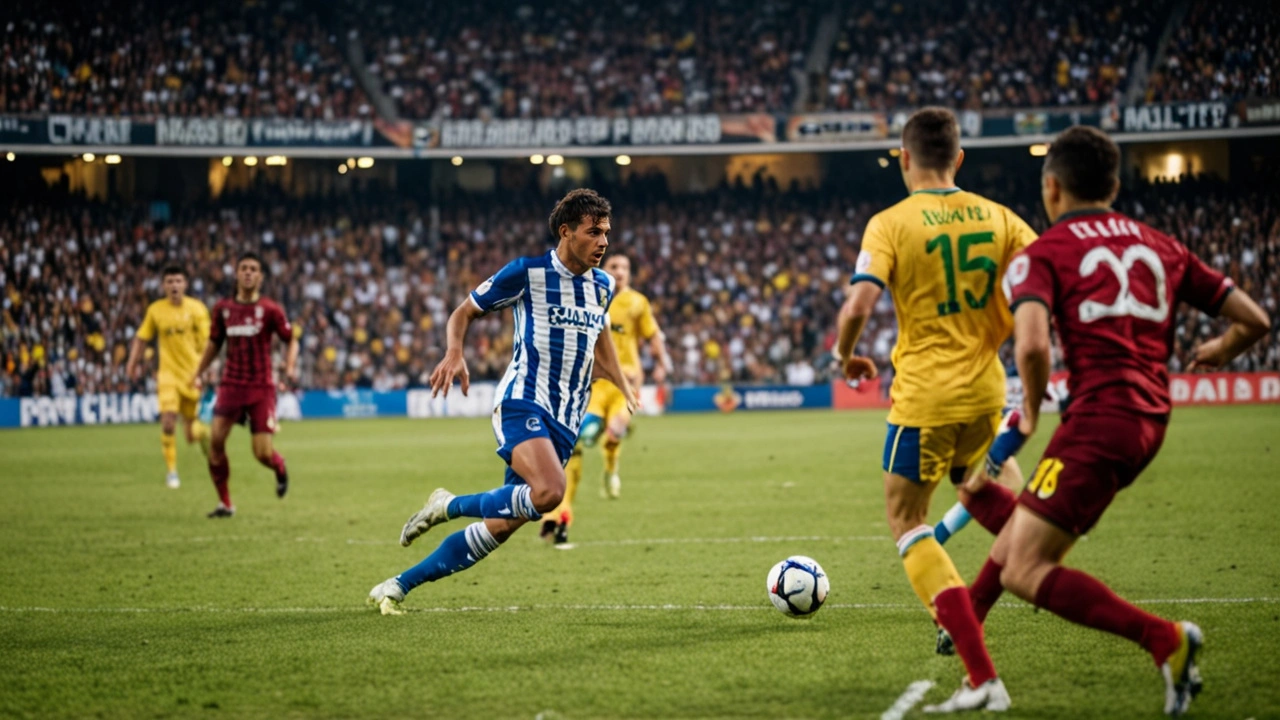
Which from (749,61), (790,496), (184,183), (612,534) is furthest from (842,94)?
(612,534)

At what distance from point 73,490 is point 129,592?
8.73 metres

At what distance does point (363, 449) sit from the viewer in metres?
23.2

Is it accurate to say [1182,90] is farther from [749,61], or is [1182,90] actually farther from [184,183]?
[184,183]

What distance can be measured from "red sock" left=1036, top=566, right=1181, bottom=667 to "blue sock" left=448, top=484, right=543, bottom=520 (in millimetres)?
3071

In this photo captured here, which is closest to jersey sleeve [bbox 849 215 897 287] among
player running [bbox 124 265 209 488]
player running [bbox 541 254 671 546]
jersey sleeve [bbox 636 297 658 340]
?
player running [bbox 541 254 671 546]

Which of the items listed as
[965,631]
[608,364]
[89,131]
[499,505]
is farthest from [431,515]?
[89,131]

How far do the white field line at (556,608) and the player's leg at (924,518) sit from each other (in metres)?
2.21

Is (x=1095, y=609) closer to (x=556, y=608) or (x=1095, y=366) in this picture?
(x=1095, y=366)

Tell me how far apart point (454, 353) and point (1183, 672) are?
13.0 feet

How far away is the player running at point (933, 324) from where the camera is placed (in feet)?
17.5

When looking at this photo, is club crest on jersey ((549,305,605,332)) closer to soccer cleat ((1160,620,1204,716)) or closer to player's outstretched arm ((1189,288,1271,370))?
player's outstretched arm ((1189,288,1271,370))

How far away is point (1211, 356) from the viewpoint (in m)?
5.28

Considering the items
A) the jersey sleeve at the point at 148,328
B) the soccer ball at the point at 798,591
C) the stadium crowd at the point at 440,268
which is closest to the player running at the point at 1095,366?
the soccer ball at the point at 798,591

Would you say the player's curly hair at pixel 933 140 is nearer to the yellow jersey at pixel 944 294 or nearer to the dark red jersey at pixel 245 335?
the yellow jersey at pixel 944 294
